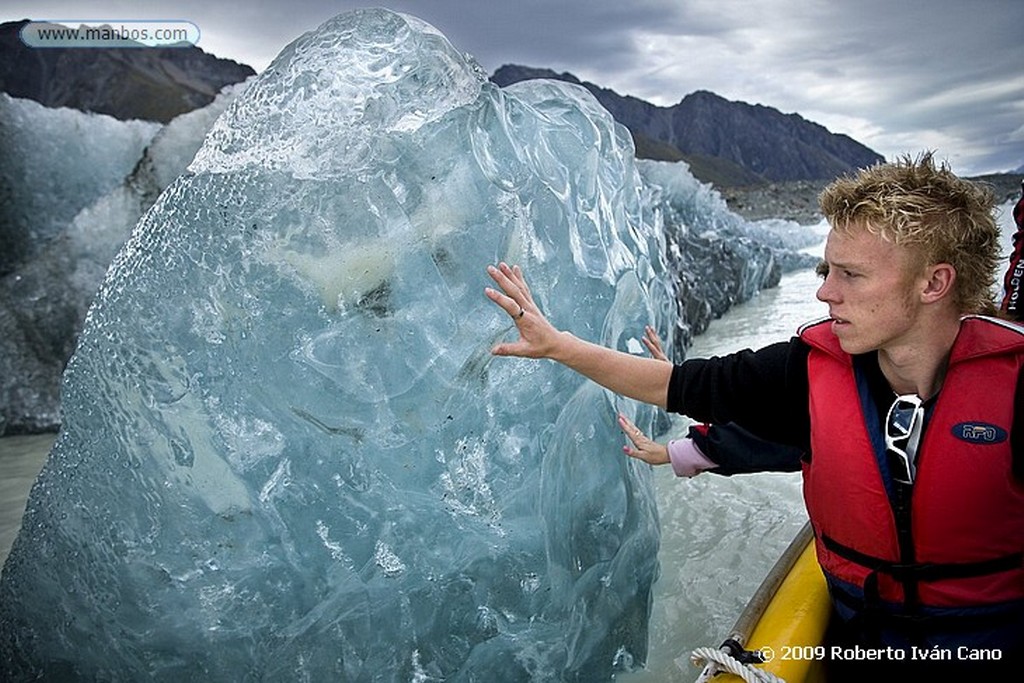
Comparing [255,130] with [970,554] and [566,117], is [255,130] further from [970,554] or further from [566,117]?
[970,554]

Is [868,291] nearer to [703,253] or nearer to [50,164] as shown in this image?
[50,164]

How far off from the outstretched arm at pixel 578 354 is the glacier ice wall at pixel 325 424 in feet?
1.02

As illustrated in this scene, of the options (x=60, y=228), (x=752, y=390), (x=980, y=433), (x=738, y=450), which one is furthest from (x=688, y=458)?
(x=60, y=228)

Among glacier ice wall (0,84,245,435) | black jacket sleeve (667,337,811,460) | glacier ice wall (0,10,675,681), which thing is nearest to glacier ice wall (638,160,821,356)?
glacier ice wall (0,84,245,435)

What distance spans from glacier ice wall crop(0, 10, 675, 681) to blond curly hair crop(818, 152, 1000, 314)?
3.04ft

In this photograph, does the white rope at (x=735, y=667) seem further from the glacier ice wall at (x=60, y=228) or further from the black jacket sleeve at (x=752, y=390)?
the glacier ice wall at (x=60, y=228)

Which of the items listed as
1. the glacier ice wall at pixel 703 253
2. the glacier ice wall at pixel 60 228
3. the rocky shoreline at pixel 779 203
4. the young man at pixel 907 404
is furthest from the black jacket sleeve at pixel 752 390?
the rocky shoreline at pixel 779 203

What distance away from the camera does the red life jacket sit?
1486mm

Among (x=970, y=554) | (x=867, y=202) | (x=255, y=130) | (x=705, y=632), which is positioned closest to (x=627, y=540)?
(x=705, y=632)

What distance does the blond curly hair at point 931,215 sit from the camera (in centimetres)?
144

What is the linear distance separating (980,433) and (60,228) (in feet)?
25.0

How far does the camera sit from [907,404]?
160cm

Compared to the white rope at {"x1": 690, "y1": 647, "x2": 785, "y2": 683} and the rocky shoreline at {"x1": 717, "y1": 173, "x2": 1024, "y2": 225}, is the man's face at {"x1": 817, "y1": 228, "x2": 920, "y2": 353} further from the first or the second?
the rocky shoreline at {"x1": 717, "y1": 173, "x2": 1024, "y2": 225}

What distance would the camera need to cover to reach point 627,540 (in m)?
2.38
